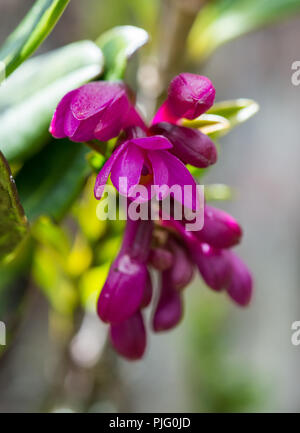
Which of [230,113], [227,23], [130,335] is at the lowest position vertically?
[130,335]

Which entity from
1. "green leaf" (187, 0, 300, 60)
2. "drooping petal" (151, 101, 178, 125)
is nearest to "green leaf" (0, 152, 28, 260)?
"drooping petal" (151, 101, 178, 125)

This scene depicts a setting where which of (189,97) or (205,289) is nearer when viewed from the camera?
(189,97)

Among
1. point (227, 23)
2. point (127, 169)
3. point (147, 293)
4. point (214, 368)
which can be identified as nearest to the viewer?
point (127, 169)

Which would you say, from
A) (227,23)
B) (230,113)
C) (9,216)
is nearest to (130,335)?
(9,216)

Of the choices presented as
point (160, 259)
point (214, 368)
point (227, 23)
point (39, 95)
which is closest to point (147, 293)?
point (160, 259)

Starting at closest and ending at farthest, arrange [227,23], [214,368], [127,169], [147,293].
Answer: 1. [127,169]
2. [147,293]
3. [227,23]
4. [214,368]

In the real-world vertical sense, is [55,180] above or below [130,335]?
above

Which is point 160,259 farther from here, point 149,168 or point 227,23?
point 227,23
